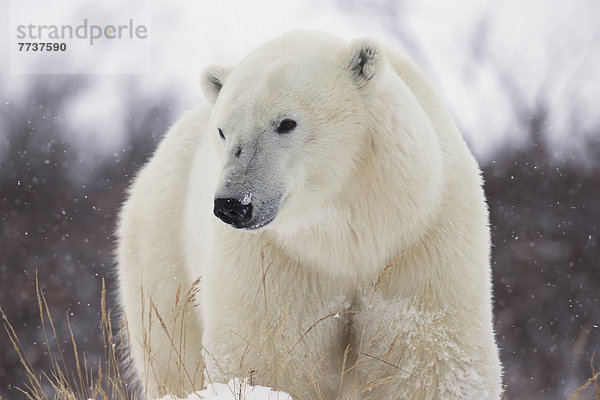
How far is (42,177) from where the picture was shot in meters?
21.0

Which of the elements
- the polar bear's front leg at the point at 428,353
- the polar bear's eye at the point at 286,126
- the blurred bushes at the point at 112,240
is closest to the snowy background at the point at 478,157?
the blurred bushes at the point at 112,240

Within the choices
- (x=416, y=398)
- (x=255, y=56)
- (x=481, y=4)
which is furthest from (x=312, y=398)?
(x=481, y=4)

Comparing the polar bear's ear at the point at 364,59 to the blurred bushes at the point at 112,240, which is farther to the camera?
the blurred bushes at the point at 112,240

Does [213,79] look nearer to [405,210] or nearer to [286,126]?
[286,126]

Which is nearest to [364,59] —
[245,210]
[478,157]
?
[245,210]

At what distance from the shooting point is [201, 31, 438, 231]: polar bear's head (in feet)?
8.89

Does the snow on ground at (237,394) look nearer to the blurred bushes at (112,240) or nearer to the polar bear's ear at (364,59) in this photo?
the polar bear's ear at (364,59)

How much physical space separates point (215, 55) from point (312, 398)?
21915 mm

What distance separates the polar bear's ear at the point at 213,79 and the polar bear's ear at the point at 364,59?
2.02 ft

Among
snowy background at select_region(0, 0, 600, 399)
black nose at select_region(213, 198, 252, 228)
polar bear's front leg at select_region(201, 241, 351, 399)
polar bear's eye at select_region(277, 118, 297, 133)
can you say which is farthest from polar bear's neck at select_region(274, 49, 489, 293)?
snowy background at select_region(0, 0, 600, 399)

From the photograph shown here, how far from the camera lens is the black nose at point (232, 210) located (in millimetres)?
2592

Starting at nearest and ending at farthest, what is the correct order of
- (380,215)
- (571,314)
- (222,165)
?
1. (222,165)
2. (380,215)
3. (571,314)

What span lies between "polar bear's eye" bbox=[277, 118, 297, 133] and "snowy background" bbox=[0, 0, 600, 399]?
1572 centimetres

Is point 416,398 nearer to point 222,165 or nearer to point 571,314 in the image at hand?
point 222,165
